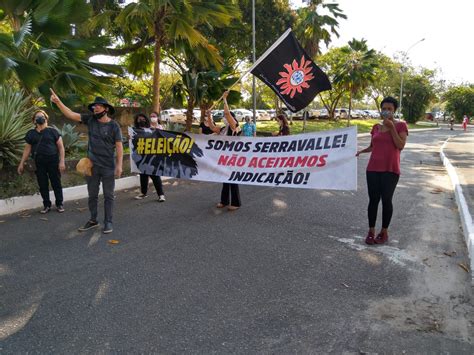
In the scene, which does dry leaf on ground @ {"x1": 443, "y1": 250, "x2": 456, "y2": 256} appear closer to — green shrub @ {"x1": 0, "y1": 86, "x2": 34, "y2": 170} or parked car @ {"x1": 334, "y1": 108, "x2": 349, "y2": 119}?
green shrub @ {"x1": 0, "y1": 86, "x2": 34, "y2": 170}

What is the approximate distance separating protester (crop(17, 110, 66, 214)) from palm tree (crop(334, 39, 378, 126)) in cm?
3094

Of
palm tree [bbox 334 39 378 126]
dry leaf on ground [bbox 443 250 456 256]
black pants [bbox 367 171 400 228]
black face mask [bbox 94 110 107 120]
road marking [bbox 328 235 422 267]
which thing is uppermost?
palm tree [bbox 334 39 378 126]

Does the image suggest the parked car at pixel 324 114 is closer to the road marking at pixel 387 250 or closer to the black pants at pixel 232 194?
the black pants at pixel 232 194

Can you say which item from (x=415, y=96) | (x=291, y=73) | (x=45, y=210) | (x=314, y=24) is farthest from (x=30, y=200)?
(x=415, y=96)

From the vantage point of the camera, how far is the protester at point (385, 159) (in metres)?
5.03

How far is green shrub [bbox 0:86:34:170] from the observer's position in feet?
24.6

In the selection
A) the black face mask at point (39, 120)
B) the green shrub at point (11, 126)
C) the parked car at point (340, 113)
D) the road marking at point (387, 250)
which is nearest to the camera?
the road marking at point (387, 250)

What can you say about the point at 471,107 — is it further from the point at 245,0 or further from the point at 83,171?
the point at 83,171

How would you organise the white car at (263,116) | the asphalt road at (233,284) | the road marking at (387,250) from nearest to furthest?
the asphalt road at (233,284) < the road marking at (387,250) < the white car at (263,116)

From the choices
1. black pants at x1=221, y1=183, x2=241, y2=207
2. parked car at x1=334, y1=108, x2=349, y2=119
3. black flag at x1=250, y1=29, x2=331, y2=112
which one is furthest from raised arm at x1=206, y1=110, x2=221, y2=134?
parked car at x1=334, y1=108, x2=349, y2=119

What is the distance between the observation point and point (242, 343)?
10.3 feet

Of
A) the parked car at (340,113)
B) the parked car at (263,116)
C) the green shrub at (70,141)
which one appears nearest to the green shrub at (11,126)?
the green shrub at (70,141)

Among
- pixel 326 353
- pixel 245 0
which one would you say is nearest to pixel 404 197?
pixel 326 353

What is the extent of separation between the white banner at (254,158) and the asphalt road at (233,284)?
0.66 meters
